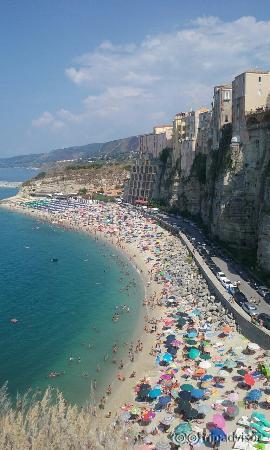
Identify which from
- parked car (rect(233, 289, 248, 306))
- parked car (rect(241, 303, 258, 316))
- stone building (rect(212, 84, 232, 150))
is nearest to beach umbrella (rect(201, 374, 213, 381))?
parked car (rect(241, 303, 258, 316))

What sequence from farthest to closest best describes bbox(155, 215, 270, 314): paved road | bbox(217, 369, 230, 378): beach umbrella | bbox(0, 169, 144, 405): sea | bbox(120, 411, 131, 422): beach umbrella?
bbox(155, 215, 270, 314): paved road, bbox(0, 169, 144, 405): sea, bbox(217, 369, 230, 378): beach umbrella, bbox(120, 411, 131, 422): beach umbrella

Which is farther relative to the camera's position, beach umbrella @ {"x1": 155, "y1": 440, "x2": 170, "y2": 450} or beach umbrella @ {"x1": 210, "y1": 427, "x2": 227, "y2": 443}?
beach umbrella @ {"x1": 210, "y1": 427, "x2": 227, "y2": 443}

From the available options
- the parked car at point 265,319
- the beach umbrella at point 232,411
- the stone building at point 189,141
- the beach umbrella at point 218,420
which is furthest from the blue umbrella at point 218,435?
the stone building at point 189,141

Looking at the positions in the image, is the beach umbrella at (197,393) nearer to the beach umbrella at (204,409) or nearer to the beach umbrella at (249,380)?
the beach umbrella at (204,409)

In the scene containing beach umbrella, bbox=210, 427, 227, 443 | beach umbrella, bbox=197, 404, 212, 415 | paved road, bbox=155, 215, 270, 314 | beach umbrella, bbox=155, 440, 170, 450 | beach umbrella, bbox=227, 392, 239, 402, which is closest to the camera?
beach umbrella, bbox=155, 440, 170, 450

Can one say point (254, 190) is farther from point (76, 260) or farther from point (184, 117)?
point (184, 117)

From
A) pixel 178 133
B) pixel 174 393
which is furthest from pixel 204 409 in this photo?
pixel 178 133

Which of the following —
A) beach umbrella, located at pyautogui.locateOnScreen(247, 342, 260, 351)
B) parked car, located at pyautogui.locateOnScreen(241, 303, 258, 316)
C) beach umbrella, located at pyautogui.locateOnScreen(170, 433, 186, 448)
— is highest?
parked car, located at pyautogui.locateOnScreen(241, 303, 258, 316)

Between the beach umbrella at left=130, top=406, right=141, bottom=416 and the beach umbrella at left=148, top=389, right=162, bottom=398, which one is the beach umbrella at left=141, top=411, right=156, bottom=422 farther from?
the beach umbrella at left=148, top=389, right=162, bottom=398

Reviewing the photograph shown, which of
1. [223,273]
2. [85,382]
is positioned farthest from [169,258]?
[85,382]
